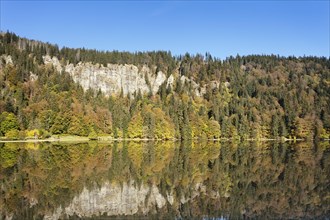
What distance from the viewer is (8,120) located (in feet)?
376

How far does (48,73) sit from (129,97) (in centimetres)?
3911

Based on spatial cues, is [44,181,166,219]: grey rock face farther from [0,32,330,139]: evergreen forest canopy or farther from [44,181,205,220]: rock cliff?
[0,32,330,139]: evergreen forest canopy

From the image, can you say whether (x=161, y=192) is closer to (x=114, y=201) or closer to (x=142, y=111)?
(x=114, y=201)

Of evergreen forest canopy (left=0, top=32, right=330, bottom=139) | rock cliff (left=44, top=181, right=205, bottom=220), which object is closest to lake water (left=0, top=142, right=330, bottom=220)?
rock cliff (left=44, top=181, right=205, bottom=220)

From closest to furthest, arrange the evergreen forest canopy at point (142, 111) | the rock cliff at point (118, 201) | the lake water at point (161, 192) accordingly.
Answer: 1. the lake water at point (161, 192)
2. the rock cliff at point (118, 201)
3. the evergreen forest canopy at point (142, 111)

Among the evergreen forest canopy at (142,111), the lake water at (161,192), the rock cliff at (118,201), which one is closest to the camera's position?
the lake water at (161,192)

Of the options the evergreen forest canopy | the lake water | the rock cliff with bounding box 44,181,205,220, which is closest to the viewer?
the lake water

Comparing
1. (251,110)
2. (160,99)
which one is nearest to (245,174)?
(251,110)

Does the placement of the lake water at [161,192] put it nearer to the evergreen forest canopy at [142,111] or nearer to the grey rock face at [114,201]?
the grey rock face at [114,201]

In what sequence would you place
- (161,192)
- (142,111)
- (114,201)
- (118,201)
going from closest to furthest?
(118,201) → (114,201) → (161,192) → (142,111)

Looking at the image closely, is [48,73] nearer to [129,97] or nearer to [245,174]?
[129,97]

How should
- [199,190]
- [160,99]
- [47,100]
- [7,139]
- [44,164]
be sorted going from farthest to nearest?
[160,99] < [47,100] < [7,139] < [44,164] < [199,190]

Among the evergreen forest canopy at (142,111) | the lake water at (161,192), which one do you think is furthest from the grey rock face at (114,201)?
the evergreen forest canopy at (142,111)

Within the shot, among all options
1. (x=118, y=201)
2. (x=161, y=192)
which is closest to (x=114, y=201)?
(x=118, y=201)
